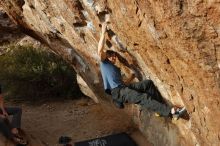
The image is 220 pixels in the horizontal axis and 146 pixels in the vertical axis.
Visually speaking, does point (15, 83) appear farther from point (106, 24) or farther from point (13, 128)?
point (106, 24)

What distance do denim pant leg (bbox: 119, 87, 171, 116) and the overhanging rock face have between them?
0.66 feet

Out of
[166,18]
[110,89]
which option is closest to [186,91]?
[166,18]

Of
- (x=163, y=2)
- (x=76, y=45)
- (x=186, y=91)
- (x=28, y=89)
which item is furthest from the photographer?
(x=28, y=89)

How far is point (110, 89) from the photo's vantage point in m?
8.34

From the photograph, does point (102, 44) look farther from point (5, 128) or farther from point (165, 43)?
point (5, 128)

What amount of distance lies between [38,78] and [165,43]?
9457 mm

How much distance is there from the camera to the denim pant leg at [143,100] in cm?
767

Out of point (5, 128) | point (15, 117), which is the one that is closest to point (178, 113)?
point (5, 128)

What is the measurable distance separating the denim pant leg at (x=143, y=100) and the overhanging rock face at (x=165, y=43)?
20 cm

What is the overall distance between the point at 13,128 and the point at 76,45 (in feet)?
6.73

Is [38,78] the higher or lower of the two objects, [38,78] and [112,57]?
the lower

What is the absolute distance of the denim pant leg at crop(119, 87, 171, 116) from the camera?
7672 mm

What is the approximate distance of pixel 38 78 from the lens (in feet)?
50.0

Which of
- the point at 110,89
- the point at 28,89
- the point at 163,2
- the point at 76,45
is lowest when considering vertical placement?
the point at 28,89
